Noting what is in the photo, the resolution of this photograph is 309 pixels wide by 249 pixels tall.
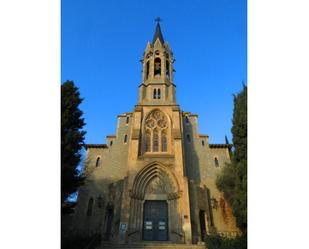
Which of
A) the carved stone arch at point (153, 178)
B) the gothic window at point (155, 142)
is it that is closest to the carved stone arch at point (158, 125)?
the gothic window at point (155, 142)

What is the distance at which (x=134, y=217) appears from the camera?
722 inches

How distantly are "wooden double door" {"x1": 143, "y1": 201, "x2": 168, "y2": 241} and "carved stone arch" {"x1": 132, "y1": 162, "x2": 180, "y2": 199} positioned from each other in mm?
1190

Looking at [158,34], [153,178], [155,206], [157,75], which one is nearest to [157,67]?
[157,75]

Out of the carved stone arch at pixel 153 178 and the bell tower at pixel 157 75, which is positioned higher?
the bell tower at pixel 157 75

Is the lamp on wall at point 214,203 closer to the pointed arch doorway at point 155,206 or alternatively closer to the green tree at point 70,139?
the pointed arch doorway at point 155,206

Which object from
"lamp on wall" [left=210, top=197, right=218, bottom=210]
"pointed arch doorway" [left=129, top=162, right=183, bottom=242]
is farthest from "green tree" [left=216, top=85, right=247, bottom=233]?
"lamp on wall" [left=210, top=197, right=218, bottom=210]

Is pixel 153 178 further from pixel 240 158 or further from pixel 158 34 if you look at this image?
pixel 158 34

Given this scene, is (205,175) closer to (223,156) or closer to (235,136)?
(223,156)

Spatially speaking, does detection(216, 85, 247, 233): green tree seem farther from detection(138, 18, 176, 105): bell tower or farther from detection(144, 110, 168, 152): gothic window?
detection(138, 18, 176, 105): bell tower

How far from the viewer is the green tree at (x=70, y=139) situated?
10.1 m

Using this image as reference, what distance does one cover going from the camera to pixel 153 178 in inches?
810

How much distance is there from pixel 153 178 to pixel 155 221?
3.63 m

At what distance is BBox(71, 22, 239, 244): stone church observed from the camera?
1816cm
